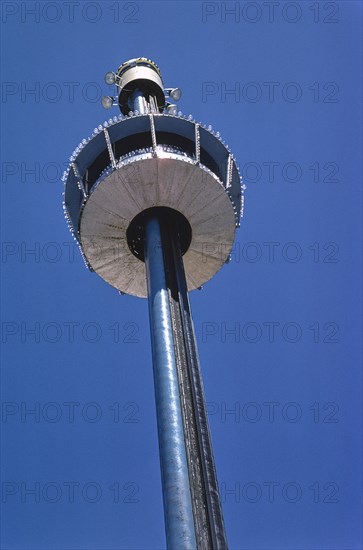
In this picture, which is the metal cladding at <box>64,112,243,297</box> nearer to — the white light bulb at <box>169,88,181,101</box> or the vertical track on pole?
the vertical track on pole

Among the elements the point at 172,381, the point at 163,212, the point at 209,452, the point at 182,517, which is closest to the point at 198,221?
the point at 163,212

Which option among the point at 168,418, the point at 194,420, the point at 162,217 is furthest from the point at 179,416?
the point at 162,217

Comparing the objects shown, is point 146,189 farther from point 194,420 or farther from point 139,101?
point 139,101

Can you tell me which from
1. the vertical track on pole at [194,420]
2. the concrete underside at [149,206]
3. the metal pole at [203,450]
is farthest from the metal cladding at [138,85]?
the metal pole at [203,450]

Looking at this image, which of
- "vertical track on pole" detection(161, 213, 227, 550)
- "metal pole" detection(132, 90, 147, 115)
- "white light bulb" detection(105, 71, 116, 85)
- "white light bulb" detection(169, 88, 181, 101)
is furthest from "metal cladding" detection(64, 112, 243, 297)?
"white light bulb" detection(105, 71, 116, 85)

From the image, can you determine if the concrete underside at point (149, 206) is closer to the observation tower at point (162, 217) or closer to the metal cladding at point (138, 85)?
the observation tower at point (162, 217)

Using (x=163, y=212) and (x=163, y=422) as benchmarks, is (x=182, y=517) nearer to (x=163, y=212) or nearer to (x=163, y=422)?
(x=163, y=422)
